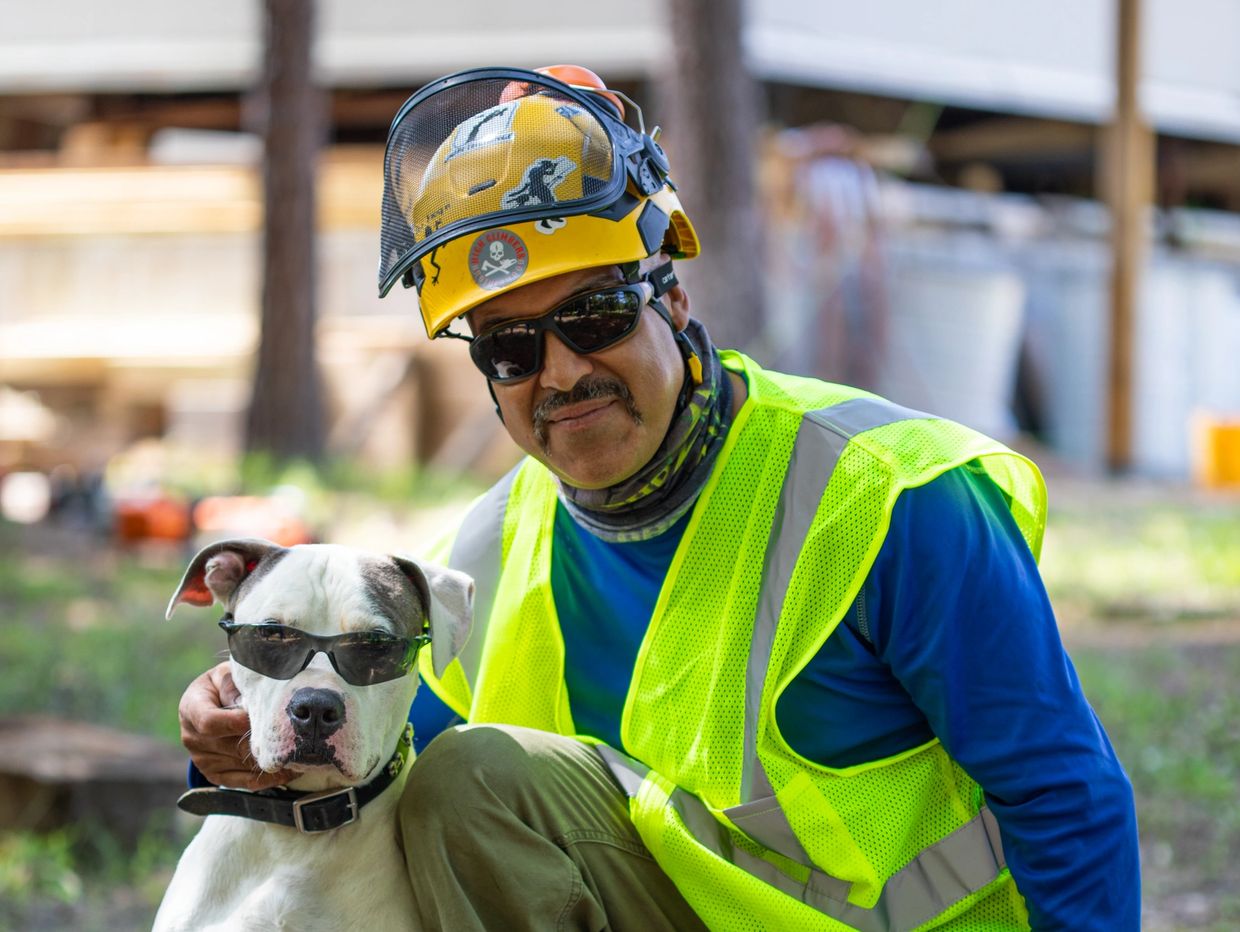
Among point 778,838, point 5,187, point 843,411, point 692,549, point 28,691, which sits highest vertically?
point 5,187

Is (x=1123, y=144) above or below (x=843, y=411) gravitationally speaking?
above

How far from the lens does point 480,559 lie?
2.88 m

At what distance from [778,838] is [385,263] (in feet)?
3.92

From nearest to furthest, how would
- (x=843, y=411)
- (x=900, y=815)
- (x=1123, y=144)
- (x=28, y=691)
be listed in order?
(x=900, y=815) → (x=843, y=411) → (x=28, y=691) → (x=1123, y=144)

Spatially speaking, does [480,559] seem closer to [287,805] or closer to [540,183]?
[287,805]

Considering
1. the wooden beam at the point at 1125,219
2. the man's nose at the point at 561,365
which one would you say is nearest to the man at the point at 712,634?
the man's nose at the point at 561,365

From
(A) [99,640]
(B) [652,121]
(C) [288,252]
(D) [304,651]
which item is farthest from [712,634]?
(B) [652,121]

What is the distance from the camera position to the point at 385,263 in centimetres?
264

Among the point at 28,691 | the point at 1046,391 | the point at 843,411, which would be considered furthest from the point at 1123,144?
the point at 843,411

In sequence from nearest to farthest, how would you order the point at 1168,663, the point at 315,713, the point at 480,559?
the point at 315,713 < the point at 480,559 < the point at 1168,663

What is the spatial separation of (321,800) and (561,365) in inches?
32.5

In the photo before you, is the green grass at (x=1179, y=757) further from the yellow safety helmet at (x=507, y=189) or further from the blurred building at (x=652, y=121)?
the blurred building at (x=652, y=121)

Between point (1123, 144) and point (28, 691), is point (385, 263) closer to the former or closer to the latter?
point (28, 691)

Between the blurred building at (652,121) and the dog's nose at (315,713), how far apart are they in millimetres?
7848
